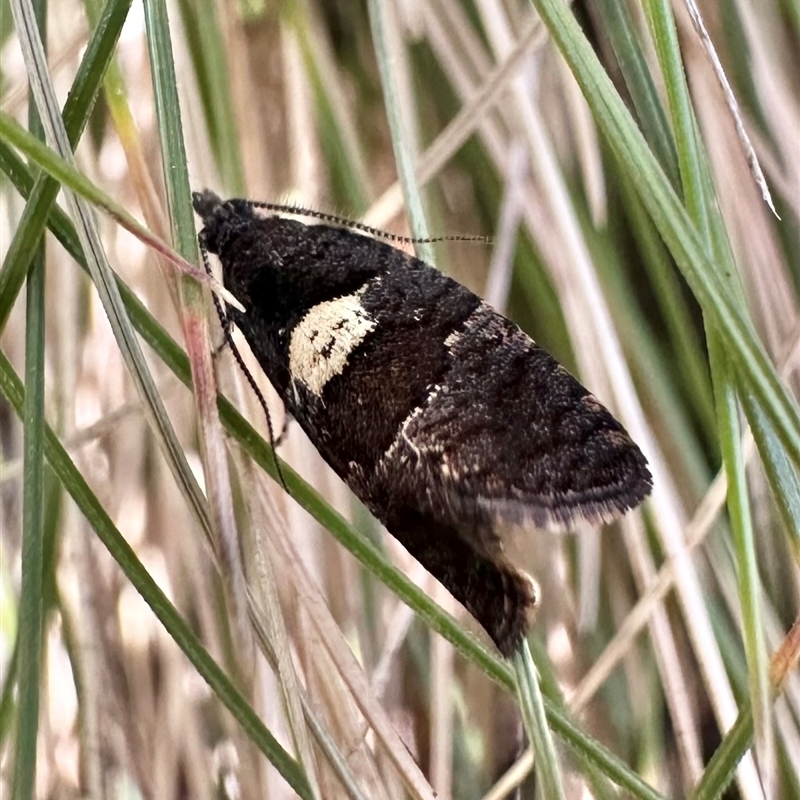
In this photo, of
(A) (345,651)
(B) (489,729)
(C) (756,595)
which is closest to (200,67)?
(A) (345,651)

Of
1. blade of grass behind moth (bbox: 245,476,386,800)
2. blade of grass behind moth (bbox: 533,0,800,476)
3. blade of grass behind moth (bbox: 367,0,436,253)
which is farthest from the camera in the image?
blade of grass behind moth (bbox: 367,0,436,253)

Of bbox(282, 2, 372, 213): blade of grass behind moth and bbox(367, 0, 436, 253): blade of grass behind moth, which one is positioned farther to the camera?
bbox(282, 2, 372, 213): blade of grass behind moth

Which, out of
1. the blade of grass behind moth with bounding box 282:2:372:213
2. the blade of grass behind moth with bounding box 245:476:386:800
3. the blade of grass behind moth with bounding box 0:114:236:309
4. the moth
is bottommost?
the blade of grass behind moth with bounding box 245:476:386:800

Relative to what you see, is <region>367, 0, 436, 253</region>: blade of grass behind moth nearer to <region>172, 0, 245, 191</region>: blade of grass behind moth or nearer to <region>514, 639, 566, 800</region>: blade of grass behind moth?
<region>172, 0, 245, 191</region>: blade of grass behind moth

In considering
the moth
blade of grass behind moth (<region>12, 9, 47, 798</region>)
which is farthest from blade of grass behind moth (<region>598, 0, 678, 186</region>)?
blade of grass behind moth (<region>12, 9, 47, 798</region>)

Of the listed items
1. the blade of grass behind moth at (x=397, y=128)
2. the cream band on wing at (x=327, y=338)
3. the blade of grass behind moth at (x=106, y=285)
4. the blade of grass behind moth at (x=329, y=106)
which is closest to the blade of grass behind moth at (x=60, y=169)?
the blade of grass behind moth at (x=106, y=285)

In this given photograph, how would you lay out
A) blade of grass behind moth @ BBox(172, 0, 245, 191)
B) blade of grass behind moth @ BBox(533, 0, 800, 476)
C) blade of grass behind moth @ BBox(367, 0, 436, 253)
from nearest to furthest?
blade of grass behind moth @ BBox(533, 0, 800, 476), blade of grass behind moth @ BBox(367, 0, 436, 253), blade of grass behind moth @ BBox(172, 0, 245, 191)

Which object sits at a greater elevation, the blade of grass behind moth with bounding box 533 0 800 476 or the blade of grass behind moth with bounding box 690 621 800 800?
the blade of grass behind moth with bounding box 533 0 800 476

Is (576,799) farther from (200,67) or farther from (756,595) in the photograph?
(200,67)

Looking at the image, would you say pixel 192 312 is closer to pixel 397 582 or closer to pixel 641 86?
pixel 397 582
